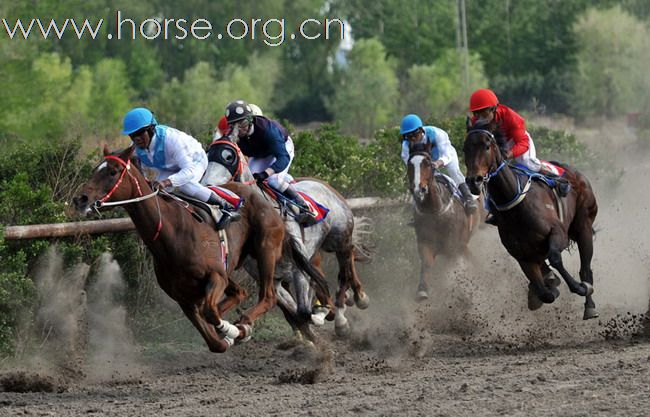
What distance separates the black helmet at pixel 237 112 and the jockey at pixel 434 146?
2431 mm

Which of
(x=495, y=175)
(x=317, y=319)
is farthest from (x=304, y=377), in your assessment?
(x=495, y=175)

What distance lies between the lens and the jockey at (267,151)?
9734mm

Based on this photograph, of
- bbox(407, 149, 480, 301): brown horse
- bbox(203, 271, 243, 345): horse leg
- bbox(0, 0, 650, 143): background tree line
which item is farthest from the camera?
bbox(0, 0, 650, 143): background tree line

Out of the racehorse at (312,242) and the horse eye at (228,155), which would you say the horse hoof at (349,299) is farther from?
the horse eye at (228,155)

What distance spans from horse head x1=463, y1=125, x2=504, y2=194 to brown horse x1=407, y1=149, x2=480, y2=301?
1998 millimetres

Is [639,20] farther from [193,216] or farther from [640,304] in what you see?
[193,216]

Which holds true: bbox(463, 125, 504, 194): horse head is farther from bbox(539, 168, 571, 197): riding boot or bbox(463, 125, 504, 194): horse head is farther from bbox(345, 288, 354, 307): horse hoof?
bbox(345, 288, 354, 307): horse hoof

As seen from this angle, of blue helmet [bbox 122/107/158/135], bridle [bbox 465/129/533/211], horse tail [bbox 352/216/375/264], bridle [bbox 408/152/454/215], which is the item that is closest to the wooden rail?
blue helmet [bbox 122/107/158/135]

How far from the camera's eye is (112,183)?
7.59 meters

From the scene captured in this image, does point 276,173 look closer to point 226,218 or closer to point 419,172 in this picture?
point 226,218

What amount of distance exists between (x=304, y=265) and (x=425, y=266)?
7.78ft

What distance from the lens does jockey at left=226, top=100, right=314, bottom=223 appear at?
31.9ft

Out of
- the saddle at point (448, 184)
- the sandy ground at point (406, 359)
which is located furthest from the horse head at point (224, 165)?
the saddle at point (448, 184)

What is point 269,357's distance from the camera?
10102mm
